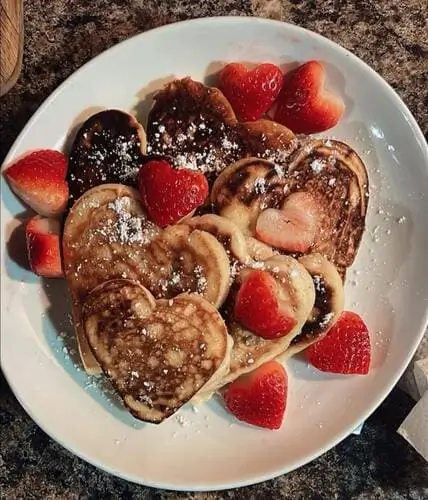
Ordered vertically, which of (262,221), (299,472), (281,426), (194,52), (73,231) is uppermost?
(194,52)

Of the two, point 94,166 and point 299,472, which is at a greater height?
point 94,166

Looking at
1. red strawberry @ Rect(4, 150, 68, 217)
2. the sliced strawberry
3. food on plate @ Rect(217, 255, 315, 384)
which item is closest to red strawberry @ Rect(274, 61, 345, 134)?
the sliced strawberry

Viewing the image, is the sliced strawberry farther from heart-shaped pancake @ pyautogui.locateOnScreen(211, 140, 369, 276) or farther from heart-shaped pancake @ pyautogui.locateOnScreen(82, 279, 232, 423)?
heart-shaped pancake @ pyautogui.locateOnScreen(82, 279, 232, 423)

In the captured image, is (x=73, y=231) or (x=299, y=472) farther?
(x=299, y=472)

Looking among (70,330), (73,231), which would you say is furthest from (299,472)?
(73,231)

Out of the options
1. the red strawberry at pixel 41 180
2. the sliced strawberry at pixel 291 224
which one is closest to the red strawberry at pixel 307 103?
the sliced strawberry at pixel 291 224

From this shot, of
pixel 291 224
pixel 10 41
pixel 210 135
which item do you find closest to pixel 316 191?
pixel 291 224

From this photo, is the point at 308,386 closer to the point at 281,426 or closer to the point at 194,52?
the point at 281,426
